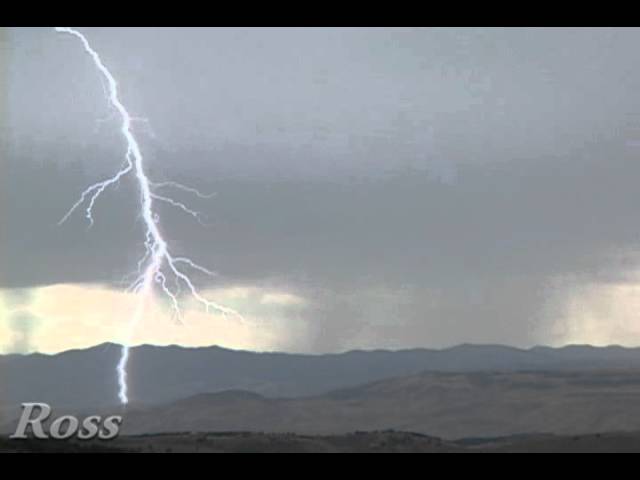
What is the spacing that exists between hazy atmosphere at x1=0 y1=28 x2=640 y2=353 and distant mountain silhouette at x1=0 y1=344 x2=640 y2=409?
73 millimetres

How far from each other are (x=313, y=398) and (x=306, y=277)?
2.18ft

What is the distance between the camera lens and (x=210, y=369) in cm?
590

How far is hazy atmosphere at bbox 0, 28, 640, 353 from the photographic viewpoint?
5898 mm

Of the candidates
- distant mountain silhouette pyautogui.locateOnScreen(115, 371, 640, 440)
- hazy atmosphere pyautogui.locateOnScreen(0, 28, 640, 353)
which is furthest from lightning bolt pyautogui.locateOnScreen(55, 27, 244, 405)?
distant mountain silhouette pyautogui.locateOnScreen(115, 371, 640, 440)

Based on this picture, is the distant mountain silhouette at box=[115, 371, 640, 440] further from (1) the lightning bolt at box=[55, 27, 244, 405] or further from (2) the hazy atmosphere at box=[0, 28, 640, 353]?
(1) the lightning bolt at box=[55, 27, 244, 405]

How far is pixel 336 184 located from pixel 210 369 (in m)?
1.23

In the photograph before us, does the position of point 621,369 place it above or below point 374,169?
below

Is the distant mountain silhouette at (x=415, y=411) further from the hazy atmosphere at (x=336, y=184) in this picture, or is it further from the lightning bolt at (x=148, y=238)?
the lightning bolt at (x=148, y=238)

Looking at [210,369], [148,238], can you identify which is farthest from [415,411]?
[148,238]

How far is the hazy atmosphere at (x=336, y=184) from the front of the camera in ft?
19.4

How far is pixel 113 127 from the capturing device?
19.3 feet

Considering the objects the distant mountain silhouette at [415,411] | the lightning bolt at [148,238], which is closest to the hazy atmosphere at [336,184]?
the lightning bolt at [148,238]
